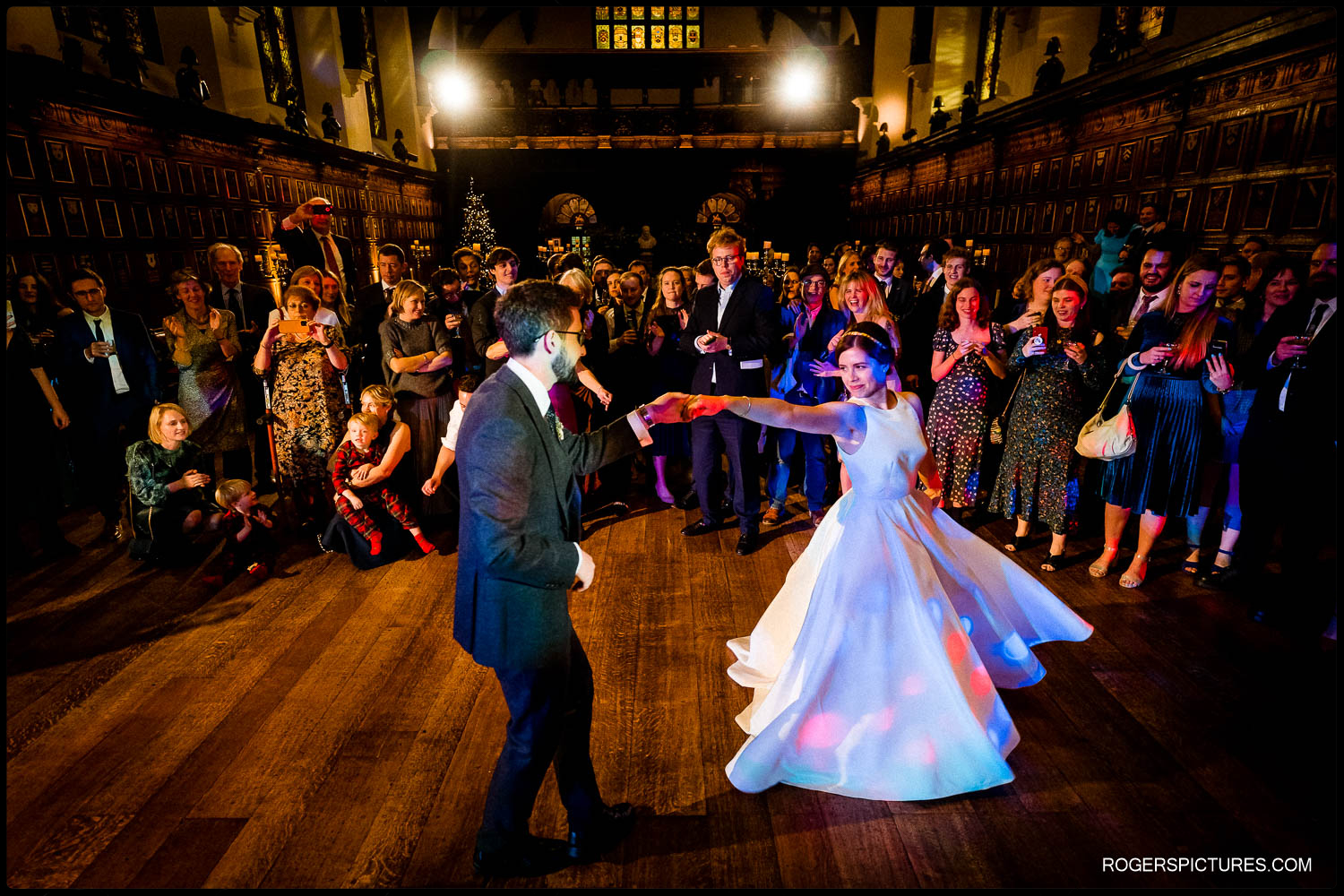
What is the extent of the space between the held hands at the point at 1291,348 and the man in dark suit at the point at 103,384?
645 cm

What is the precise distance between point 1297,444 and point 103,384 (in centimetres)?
674

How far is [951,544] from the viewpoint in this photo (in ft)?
8.38

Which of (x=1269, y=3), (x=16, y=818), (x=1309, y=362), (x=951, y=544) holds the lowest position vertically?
(x=16, y=818)

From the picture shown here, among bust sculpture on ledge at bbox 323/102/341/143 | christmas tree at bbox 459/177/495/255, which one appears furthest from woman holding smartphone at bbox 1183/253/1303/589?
christmas tree at bbox 459/177/495/255

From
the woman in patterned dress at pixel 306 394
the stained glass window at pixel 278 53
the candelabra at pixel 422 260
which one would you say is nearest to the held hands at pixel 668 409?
the woman in patterned dress at pixel 306 394

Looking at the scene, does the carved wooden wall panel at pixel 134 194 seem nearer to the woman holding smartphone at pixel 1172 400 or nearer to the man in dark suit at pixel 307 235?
the man in dark suit at pixel 307 235

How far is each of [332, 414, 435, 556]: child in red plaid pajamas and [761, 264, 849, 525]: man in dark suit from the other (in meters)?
2.43

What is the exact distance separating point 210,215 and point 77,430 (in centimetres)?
457

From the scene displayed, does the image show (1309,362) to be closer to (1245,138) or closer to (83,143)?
(1245,138)

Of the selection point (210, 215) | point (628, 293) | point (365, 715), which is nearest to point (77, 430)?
point (365, 715)

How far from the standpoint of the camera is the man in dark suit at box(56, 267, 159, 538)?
4.10 meters

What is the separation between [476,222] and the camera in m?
17.0

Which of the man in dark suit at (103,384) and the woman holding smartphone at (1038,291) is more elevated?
the woman holding smartphone at (1038,291)

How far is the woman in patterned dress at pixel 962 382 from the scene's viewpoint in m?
4.00
